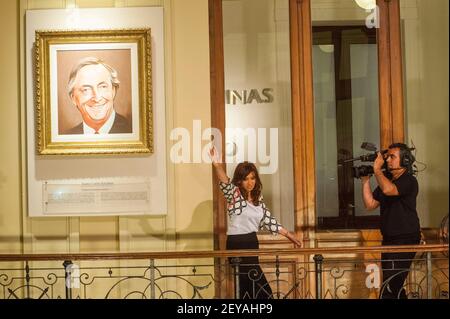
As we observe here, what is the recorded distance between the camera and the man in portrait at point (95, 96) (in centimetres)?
764

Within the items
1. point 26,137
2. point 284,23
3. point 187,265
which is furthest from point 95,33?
point 187,265

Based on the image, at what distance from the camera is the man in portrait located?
7645 millimetres

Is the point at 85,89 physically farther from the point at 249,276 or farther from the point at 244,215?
the point at 249,276

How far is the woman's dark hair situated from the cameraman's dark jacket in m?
1.00

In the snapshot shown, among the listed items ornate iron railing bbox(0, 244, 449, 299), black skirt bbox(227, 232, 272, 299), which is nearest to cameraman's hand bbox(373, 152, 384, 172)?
ornate iron railing bbox(0, 244, 449, 299)

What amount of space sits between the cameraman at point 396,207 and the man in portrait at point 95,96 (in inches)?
84.6

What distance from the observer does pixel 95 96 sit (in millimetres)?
7680

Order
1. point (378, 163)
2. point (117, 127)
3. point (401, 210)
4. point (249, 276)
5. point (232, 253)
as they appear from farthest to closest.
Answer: point (117, 127) < point (378, 163) < point (401, 210) < point (249, 276) < point (232, 253)

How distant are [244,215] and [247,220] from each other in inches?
1.9

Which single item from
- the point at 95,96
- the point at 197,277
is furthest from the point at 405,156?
the point at 95,96

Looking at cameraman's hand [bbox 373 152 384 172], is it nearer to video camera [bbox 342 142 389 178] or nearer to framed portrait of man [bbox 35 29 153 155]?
video camera [bbox 342 142 389 178]

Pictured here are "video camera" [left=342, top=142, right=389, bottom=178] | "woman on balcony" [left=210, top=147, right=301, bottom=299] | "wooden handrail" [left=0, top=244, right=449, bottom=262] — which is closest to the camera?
"wooden handrail" [left=0, top=244, right=449, bottom=262]

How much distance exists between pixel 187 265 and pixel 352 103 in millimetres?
1988
